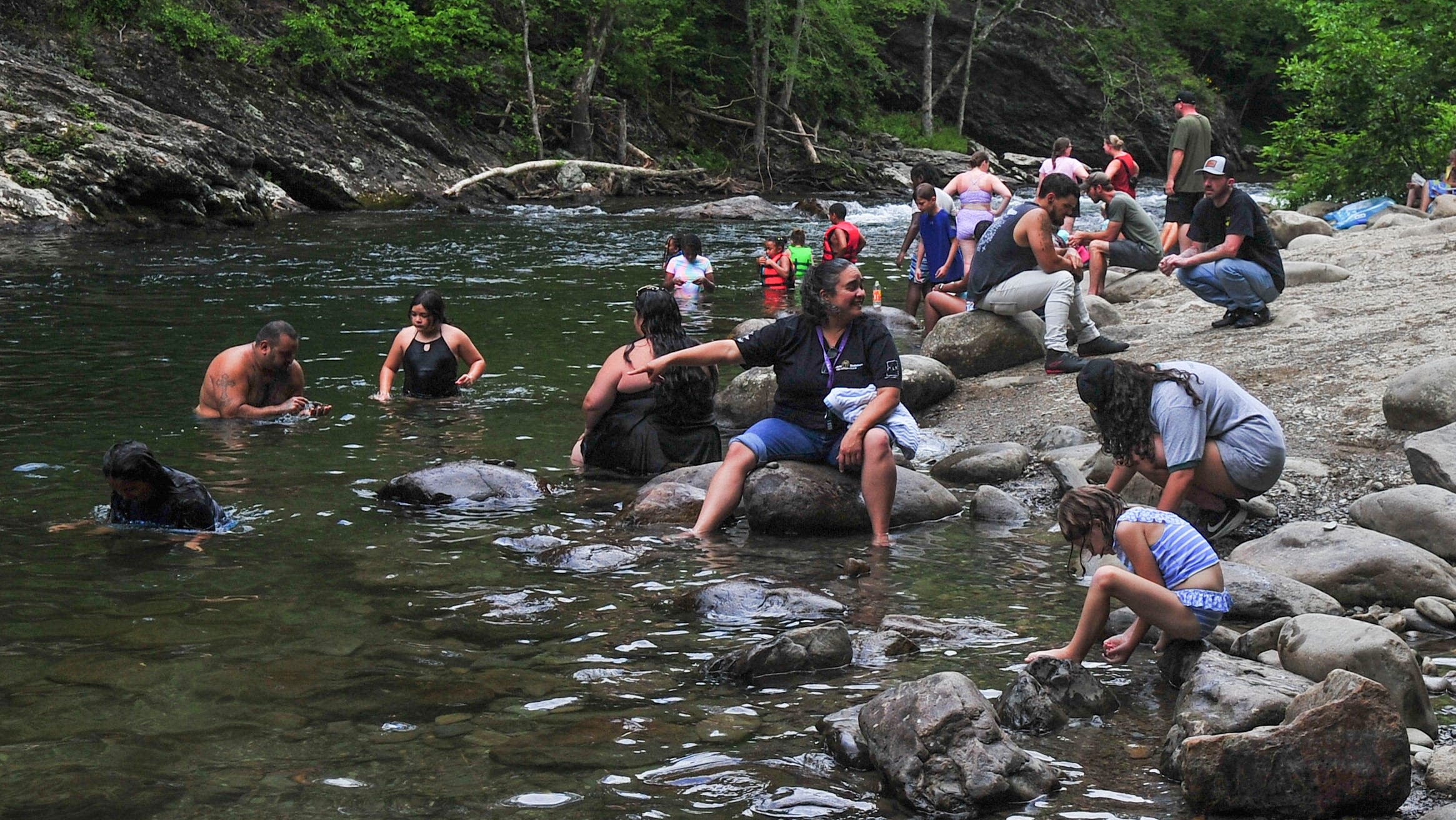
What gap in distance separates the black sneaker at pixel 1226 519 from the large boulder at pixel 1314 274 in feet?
18.9

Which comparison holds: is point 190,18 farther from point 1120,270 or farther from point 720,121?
point 1120,270

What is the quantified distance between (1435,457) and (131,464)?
22.8 feet

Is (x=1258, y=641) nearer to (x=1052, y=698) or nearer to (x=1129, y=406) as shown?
(x=1052, y=698)

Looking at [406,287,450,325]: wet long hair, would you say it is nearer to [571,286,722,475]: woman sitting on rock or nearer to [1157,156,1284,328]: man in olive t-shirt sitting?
[571,286,722,475]: woman sitting on rock

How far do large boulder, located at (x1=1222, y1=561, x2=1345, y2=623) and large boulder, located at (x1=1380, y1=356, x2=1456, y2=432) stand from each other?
8.04 feet

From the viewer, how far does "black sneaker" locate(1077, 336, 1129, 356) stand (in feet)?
35.2

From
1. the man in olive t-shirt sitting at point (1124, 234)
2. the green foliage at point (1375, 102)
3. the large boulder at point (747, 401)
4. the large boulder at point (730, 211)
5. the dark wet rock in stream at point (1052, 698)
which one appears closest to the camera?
the dark wet rock in stream at point (1052, 698)

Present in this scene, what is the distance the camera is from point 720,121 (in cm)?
4269

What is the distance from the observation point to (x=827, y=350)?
7.57 meters

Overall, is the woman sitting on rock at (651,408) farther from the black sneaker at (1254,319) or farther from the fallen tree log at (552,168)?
the fallen tree log at (552,168)

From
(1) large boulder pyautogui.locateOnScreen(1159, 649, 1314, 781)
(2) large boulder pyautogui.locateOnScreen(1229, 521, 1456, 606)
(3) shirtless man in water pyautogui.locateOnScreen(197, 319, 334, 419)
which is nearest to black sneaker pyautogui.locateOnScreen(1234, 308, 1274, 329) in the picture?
(2) large boulder pyautogui.locateOnScreen(1229, 521, 1456, 606)

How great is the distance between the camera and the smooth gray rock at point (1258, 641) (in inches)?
208

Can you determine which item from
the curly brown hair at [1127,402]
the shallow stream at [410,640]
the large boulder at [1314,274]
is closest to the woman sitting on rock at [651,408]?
the shallow stream at [410,640]

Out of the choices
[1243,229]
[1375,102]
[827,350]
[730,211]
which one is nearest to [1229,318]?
[1243,229]
